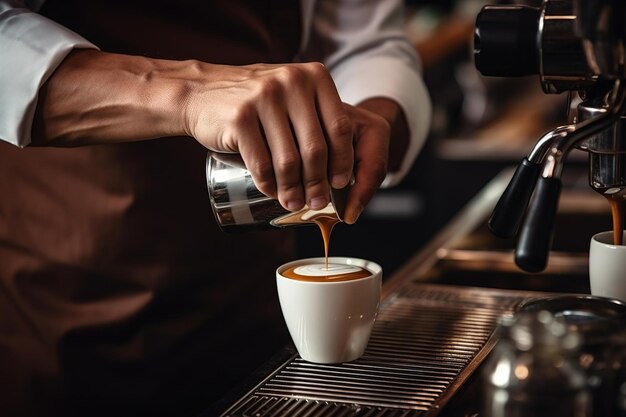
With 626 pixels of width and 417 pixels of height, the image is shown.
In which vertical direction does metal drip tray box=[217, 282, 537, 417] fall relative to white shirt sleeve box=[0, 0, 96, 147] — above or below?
below

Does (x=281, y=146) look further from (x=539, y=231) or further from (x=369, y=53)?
(x=369, y=53)

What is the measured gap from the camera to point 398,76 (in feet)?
4.92

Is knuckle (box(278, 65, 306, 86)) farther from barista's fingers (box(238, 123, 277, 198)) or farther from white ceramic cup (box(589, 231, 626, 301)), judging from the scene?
white ceramic cup (box(589, 231, 626, 301))

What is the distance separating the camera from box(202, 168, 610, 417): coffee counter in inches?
37.8

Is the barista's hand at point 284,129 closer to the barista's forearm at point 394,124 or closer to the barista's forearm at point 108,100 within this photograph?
the barista's forearm at point 108,100

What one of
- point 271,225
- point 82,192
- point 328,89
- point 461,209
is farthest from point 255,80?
point 461,209

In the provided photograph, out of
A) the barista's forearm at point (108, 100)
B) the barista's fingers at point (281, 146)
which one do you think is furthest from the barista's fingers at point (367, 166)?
the barista's forearm at point (108, 100)

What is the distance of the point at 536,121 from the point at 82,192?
107 inches

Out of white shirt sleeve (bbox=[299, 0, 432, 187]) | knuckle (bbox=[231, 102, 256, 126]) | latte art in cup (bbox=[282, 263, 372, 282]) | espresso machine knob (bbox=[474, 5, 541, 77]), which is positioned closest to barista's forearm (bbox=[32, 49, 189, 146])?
knuckle (bbox=[231, 102, 256, 126])

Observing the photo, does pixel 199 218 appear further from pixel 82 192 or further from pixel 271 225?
pixel 271 225

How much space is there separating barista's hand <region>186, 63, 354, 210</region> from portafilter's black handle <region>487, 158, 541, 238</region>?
0.17m

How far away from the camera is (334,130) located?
0.97 meters

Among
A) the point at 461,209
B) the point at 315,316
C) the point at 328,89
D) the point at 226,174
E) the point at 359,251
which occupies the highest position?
the point at 328,89

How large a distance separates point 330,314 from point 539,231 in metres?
0.31
